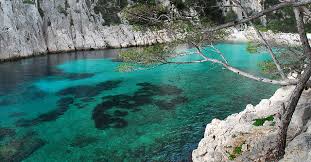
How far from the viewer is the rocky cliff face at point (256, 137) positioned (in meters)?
12.8

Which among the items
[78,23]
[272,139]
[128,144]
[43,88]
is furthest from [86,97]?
[78,23]

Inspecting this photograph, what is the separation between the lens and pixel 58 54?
67688 millimetres

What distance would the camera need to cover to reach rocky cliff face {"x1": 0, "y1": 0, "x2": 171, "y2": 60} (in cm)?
5947

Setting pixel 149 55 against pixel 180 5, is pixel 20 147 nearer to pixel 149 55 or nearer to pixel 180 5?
pixel 149 55

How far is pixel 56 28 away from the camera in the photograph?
70.4 meters

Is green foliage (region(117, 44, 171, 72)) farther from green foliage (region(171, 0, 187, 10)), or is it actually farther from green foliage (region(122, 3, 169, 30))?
green foliage (region(171, 0, 187, 10))

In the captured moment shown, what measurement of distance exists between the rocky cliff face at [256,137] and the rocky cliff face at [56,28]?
1586 inches

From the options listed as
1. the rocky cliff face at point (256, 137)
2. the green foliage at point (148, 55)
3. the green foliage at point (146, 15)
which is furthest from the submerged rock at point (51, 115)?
the rocky cliff face at point (256, 137)

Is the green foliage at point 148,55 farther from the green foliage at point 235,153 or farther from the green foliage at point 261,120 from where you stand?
the green foliage at point 235,153

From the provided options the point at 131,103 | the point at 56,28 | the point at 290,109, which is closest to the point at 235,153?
the point at 290,109

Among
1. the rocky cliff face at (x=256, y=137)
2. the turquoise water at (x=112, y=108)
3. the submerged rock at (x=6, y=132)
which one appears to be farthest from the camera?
the submerged rock at (x=6, y=132)

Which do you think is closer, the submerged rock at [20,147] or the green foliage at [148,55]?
the green foliage at [148,55]

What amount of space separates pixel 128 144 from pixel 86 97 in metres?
14.4

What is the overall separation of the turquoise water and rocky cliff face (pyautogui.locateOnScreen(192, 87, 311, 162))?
2.78 m
